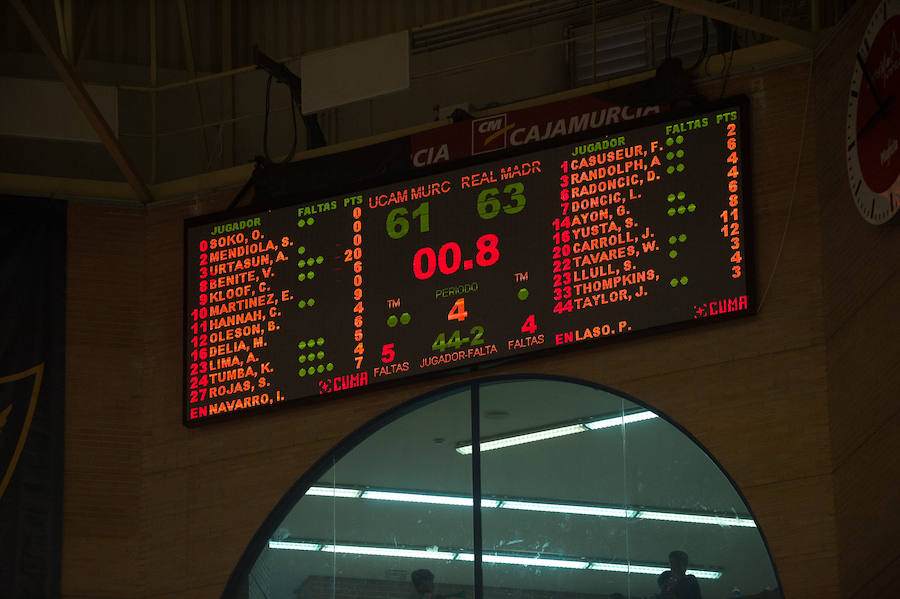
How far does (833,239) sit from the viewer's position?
8547 millimetres

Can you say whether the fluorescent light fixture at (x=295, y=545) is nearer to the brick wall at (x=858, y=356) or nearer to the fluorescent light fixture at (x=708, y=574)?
the fluorescent light fixture at (x=708, y=574)

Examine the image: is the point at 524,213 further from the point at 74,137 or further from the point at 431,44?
the point at 74,137

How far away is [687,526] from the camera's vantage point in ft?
28.0

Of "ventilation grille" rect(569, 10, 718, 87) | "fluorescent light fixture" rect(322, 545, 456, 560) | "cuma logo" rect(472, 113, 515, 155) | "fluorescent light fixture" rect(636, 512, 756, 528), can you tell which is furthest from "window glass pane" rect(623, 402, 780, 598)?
"ventilation grille" rect(569, 10, 718, 87)

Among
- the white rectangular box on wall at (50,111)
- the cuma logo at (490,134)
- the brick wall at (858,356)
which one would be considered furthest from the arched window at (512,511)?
the white rectangular box on wall at (50,111)

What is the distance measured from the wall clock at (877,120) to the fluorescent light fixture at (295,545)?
375 cm

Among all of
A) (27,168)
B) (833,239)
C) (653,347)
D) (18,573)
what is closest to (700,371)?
(653,347)

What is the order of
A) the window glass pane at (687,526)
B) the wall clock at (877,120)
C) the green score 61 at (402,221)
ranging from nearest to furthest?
1. the wall clock at (877,120)
2. the window glass pane at (687,526)
3. the green score 61 at (402,221)

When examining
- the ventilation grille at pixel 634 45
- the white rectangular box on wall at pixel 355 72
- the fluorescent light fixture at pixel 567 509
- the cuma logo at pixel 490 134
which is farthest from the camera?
the ventilation grille at pixel 634 45

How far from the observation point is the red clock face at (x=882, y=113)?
7906 mm

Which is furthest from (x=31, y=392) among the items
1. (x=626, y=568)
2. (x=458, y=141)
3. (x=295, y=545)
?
(x=626, y=568)

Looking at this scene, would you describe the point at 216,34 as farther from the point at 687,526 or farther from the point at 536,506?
the point at 687,526

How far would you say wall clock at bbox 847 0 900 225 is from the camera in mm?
7898

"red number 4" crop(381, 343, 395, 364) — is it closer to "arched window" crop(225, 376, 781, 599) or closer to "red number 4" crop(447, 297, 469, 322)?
"arched window" crop(225, 376, 781, 599)
